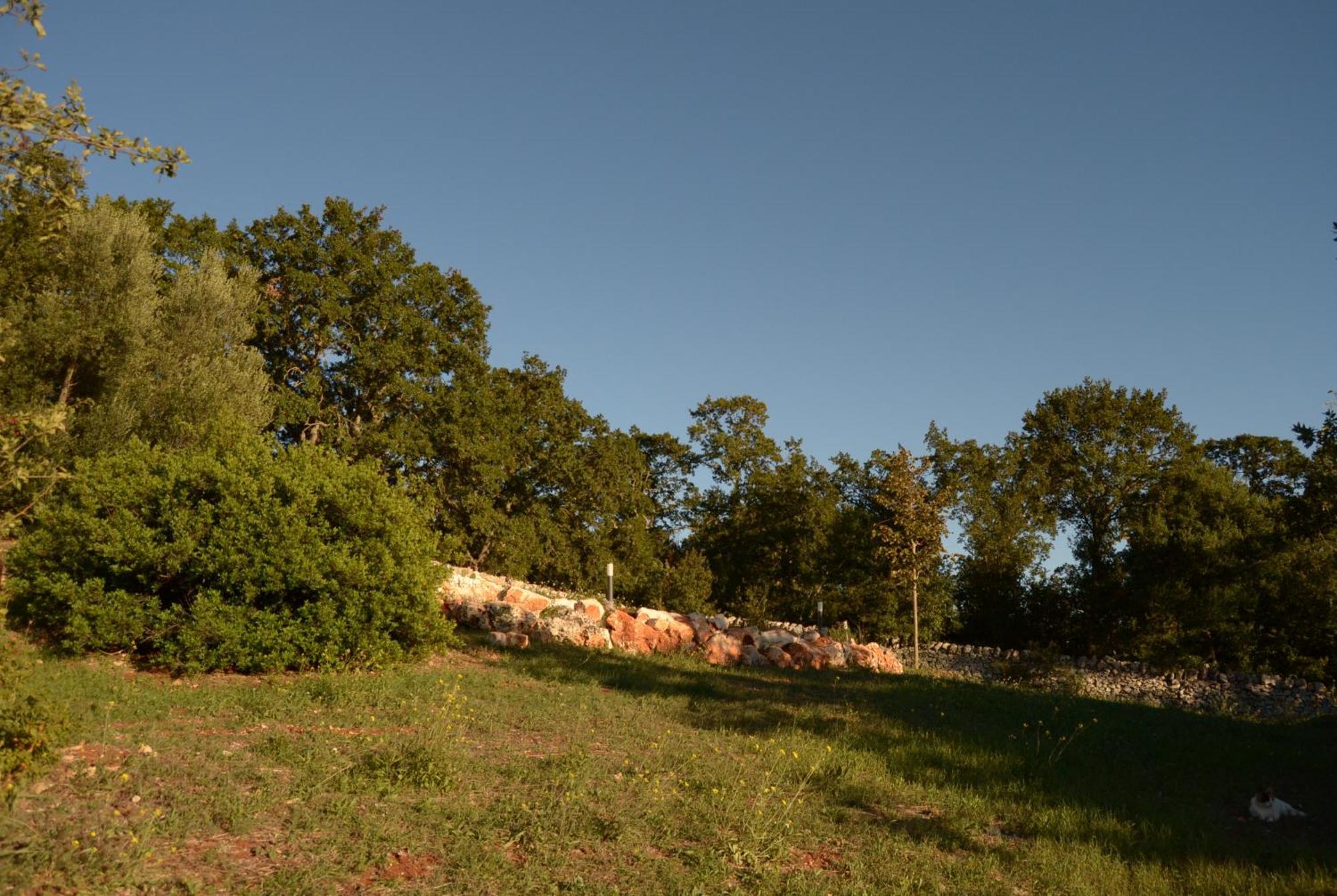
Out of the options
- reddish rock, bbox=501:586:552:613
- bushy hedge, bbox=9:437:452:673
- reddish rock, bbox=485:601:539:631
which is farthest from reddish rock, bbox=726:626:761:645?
bushy hedge, bbox=9:437:452:673

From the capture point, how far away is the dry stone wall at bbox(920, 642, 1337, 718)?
78.5 feet

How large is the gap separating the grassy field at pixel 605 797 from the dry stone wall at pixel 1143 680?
12106 millimetres

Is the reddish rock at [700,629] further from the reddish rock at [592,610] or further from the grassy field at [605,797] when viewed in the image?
the grassy field at [605,797]

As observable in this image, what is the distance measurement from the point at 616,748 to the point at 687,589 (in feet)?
84.8

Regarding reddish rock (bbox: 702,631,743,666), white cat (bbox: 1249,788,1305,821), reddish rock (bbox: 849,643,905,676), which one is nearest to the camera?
white cat (bbox: 1249,788,1305,821)

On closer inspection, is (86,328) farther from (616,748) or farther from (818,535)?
(818,535)

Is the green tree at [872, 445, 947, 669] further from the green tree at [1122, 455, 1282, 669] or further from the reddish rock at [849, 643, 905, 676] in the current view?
the green tree at [1122, 455, 1282, 669]

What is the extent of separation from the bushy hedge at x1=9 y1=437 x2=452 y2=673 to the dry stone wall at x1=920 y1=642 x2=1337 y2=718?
1775cm

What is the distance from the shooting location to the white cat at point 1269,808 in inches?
332

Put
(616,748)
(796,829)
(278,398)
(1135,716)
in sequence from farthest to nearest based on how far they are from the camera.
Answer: (278,398), (1135,716), (616,748), (796,829)

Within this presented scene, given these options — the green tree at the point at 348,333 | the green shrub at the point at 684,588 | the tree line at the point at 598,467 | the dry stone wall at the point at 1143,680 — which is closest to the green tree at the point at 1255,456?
the tree line at the point at 598,467

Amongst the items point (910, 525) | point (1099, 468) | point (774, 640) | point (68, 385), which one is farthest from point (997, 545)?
point (68, 385)

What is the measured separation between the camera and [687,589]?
34.8 m

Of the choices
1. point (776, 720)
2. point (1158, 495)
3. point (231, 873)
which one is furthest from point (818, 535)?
point (231, 873)
